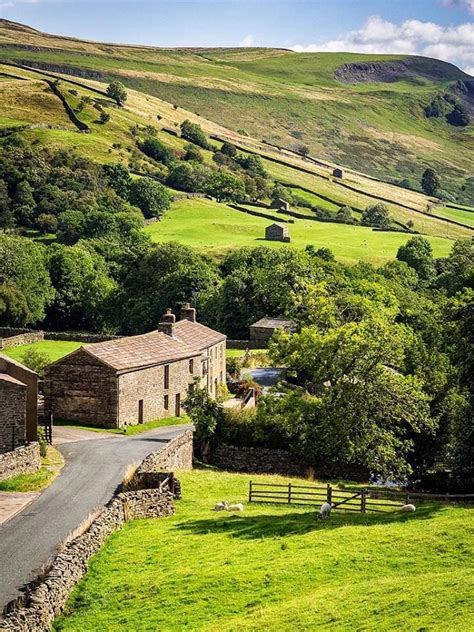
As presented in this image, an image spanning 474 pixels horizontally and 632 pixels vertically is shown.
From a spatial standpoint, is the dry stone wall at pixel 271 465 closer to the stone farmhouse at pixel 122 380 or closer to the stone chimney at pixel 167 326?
the stone farmhouse at pixel 122 380

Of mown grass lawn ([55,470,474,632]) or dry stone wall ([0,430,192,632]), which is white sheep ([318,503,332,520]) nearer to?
mown grass lawn ([55,470,474,632])

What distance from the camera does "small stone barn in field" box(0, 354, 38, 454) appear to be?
5362 centimetres

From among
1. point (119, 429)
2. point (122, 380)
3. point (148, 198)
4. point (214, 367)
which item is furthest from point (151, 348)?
point (148, 198)

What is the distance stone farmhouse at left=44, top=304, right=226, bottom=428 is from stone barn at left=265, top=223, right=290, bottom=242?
9337cm

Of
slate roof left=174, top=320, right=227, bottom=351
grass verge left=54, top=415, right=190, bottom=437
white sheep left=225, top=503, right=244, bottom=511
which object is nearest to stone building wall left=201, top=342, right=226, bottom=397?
slate roof left=174, top=320, right=227, bottom=351

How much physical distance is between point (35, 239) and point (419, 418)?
12361cm

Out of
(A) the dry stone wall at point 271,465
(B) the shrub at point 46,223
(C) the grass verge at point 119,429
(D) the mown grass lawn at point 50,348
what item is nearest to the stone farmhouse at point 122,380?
(C) the grass verge at point 119,429

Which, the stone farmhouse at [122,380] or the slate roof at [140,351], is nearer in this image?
the stone farmhouse at [122,380]

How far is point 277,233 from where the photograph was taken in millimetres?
165625

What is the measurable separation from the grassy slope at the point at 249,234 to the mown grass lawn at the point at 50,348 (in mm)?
53534

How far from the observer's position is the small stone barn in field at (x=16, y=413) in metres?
53.6

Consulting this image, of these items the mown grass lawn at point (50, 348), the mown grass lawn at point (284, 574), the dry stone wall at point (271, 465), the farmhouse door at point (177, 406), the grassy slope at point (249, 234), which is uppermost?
the mown grass lawn at point (284, 574)

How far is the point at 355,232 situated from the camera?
182750 mm

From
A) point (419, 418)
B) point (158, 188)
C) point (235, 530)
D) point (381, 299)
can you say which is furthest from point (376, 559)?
point (158, 188)
